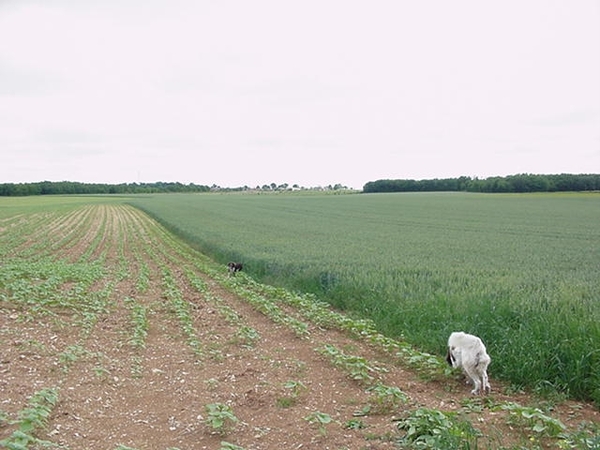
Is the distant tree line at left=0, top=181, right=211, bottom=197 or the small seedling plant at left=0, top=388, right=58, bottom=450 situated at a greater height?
the distant tree line at left=0, top=181, right=211, bottom=197

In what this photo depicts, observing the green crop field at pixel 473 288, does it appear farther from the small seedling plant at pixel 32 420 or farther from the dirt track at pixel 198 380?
the small seedling plant at pixel 32 420

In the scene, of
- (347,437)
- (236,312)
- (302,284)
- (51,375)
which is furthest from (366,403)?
(302,284)

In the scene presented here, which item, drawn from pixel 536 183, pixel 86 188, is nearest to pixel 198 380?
pixel 536 183

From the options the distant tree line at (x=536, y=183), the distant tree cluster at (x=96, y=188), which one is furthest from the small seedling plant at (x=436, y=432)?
the distant tree cluster at (x=96, y=188)

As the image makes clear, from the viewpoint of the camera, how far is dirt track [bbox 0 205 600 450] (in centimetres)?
495

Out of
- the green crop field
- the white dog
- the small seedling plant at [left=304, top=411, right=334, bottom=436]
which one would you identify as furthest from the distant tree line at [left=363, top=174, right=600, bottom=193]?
the small seedling plant at [left=304, top=411, right=334, bottom=436]

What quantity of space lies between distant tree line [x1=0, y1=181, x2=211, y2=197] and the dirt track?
146621mm

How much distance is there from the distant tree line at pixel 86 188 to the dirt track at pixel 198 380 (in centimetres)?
14662

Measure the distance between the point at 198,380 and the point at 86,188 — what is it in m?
173

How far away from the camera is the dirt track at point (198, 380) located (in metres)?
4.95

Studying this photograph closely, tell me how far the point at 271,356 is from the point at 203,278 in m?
8.81

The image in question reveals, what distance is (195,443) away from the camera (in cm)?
484

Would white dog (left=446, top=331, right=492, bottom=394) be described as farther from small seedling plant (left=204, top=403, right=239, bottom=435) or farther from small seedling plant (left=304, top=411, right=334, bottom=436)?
small seedling plant (left=204, top=403, right=239, bottom=435)

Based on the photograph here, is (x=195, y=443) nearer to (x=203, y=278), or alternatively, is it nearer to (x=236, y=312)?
(x=236, y=312)
